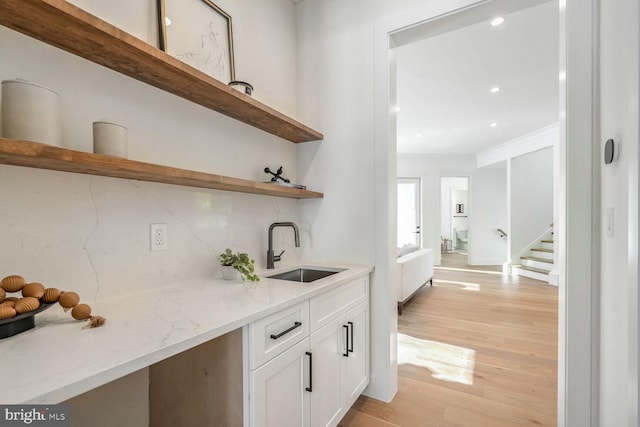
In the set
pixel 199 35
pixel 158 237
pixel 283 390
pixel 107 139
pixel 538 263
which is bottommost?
pixel 538 263

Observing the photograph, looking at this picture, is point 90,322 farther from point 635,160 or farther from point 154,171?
point 635,160

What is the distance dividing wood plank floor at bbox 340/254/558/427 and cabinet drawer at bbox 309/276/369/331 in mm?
697

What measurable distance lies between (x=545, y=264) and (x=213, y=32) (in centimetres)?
661

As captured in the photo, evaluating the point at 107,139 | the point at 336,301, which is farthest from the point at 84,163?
the point at 336,301

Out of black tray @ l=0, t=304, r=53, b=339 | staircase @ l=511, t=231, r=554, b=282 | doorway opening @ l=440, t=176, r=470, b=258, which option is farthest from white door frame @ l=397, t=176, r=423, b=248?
black tray @ l=0, t=304, r=53, b=339

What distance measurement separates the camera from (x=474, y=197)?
24.1 feet

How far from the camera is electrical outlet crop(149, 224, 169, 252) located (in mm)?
1290

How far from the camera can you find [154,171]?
1084 millimetres

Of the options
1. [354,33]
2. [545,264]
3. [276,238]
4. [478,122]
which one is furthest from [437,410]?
[545,264]

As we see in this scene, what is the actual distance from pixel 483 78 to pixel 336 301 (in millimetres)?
3311

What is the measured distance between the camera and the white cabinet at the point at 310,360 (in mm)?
989

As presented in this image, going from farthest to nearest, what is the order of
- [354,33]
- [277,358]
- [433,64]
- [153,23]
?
1. [433,64]
2. [354,33]
3. [153,23]
4. [277,358]

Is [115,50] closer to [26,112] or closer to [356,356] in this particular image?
[26,112]

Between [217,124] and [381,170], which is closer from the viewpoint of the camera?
[217,124]
